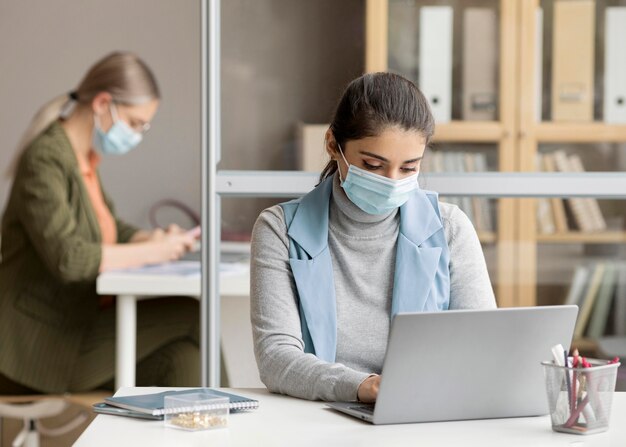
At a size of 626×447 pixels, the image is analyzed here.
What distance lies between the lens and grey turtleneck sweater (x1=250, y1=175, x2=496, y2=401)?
1864 millimetres

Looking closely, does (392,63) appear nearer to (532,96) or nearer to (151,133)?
(532,96)

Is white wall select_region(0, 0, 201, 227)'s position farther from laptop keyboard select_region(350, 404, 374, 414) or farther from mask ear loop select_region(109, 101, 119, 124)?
laptop keyboard select_region(350, 404, 374, 414)

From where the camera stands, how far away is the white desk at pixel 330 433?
1434 millimetres

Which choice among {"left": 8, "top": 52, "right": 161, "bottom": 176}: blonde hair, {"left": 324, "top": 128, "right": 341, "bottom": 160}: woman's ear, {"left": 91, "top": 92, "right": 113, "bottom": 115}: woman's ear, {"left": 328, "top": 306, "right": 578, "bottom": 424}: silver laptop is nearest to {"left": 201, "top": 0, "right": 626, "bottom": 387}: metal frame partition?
{"left": 8, "top": 52, "right": 161, "bottom": 176}: blonde hair

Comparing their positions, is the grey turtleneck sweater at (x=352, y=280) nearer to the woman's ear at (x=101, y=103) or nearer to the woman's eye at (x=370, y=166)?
the woman's eye at (x=370, y=166)

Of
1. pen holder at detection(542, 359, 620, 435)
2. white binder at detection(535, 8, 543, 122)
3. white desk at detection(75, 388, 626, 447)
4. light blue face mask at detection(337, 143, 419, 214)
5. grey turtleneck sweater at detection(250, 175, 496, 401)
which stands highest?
white binder at detection(535, 8, 543, 122)

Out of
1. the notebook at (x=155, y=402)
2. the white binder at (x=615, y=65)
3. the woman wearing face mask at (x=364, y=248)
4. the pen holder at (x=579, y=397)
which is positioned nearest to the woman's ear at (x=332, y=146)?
the woman wearing face mask at (x=364, y=248)

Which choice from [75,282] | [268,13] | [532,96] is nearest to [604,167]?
[532,96]

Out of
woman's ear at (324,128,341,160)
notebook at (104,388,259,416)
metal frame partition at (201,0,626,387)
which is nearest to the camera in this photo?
notebook at (104,388,259,416)

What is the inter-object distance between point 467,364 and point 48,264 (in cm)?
192

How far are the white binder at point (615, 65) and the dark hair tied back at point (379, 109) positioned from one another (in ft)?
4.58

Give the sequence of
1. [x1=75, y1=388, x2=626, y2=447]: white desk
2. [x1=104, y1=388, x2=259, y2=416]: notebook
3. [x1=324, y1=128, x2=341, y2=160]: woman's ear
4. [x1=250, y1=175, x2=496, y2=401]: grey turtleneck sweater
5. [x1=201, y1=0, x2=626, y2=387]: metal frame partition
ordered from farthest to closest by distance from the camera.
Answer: [x1=201, y1=0, x2=626, y2=387]: metal frame partition → [x1=324, y1=128, x2=341, y2=160]: woman's ear → [x1=250, y1=175, x2=496, y2=401]: grey turtleneck sweater → [x1=104, y1=388, x2=259, y2=416]: notebook → [x1=75, y1=388, x2=626, y2=447]: white desk

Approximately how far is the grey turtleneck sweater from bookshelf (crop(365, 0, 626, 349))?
1.21 metres

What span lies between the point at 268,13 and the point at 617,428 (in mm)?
1959
